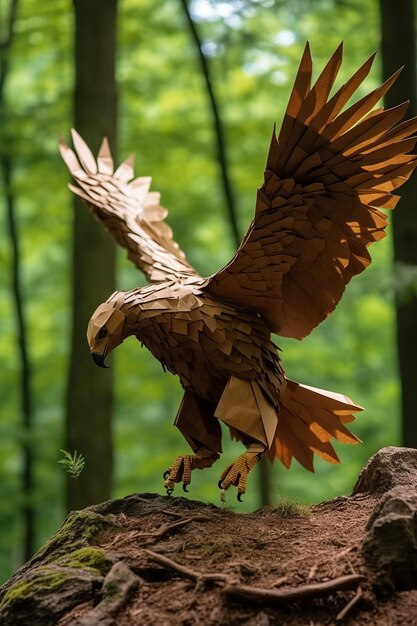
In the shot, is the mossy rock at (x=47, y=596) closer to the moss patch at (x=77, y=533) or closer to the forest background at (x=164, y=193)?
the moss patch at (x=77, y=533)

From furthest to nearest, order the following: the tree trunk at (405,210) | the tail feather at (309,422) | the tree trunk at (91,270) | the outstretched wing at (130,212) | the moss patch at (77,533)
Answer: the tree trunk at (405,210)
the tree trunk at (91,270)
the outstretched wing at (130,212)
the tail feather at (309,422)
the moss patch at (77,533)

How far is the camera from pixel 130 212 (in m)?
4.70

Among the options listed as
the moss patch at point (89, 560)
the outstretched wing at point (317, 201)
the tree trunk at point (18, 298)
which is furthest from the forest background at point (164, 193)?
the moss patch at point (89, 560)

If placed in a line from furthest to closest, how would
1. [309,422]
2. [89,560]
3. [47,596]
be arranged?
[309,422] < [89,560] < [47,596]

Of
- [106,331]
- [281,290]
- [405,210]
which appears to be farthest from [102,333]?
[405,210]

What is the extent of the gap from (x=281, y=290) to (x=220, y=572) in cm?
141

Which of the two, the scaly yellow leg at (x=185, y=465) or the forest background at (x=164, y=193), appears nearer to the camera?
the scaly yellow leg at (x=185, y=465)

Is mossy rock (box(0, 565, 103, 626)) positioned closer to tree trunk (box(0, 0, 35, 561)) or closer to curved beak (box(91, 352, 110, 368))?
curved beak (box(91, 352, 110, 368))

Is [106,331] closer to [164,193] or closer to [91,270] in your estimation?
[91,270]

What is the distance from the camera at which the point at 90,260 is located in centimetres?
640

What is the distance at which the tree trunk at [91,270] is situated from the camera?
617cm

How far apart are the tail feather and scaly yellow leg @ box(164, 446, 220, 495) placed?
0.44 m

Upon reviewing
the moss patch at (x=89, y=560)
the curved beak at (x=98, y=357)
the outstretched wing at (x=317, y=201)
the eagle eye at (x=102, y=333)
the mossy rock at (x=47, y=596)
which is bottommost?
the mossy rock at (x=47, y=596)

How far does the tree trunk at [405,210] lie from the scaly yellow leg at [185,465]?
2803mm
